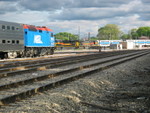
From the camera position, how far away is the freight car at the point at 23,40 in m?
24.5

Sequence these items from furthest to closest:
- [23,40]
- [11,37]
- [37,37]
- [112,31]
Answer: [112,31] → [37,37] → [23,40] → [11,37]

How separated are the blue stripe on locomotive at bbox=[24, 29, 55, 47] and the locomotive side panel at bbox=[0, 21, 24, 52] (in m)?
1.10

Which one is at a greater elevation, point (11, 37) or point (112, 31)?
point (112, 31)

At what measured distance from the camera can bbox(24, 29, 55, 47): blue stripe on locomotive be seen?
2809 cm

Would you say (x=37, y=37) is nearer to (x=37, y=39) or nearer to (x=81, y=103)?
(x=37, y=39)

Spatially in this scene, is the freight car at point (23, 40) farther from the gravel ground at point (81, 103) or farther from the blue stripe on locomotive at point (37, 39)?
the gravel ground at point (81, 103)

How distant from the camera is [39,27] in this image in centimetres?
3091

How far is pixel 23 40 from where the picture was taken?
27.3 metres

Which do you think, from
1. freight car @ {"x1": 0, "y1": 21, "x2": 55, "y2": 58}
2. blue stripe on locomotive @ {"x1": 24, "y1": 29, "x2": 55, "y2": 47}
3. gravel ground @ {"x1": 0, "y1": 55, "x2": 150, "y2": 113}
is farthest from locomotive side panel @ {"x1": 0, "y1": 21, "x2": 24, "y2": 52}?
gravel ground @ {"x1": 0, "y1": 55, "x2": 150, "y2": 113}

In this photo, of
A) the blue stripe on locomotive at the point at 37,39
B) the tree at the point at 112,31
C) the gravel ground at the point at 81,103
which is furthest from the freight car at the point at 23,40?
the tree at the point at 112,31

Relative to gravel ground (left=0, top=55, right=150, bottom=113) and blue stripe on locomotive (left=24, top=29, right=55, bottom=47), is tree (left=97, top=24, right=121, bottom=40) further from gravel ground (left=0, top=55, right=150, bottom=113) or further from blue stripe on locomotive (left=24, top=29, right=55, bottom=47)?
gravel ground (left=0, top=55, right=150, bottom=113)

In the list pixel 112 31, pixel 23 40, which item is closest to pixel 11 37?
pixel 23 40

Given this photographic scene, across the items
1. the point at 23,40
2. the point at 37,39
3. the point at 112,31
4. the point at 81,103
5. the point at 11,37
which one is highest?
the point at 112,31

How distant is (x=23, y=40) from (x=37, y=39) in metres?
2.84
